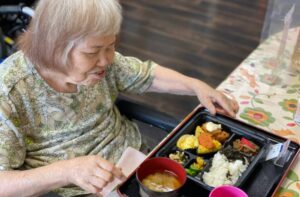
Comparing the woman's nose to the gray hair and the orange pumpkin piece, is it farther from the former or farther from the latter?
the orange pumpkin piece

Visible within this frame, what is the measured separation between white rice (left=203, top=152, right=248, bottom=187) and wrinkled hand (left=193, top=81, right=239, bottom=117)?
23 cm

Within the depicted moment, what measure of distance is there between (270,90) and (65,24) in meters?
0.90

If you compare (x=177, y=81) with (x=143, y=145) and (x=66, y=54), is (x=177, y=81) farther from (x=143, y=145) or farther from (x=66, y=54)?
(x=66, y=54)

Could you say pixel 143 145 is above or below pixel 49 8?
below

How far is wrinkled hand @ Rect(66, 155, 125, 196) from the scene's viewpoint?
0.99 metres

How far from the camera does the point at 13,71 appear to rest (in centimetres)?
115

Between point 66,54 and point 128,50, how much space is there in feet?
7.62

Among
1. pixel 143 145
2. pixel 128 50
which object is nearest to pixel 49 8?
pixel 143 145

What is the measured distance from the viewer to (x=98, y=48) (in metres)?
1.10

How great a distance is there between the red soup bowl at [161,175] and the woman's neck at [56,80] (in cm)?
37

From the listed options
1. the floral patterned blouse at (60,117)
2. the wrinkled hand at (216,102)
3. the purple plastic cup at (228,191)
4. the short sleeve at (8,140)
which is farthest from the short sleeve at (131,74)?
the purple plastic cup at (228,191)

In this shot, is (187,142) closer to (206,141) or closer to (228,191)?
(206,141)

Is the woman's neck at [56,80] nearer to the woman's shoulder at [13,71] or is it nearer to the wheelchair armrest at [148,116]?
the woman's shoulder at [13,71]

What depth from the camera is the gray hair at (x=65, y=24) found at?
3.43ft
